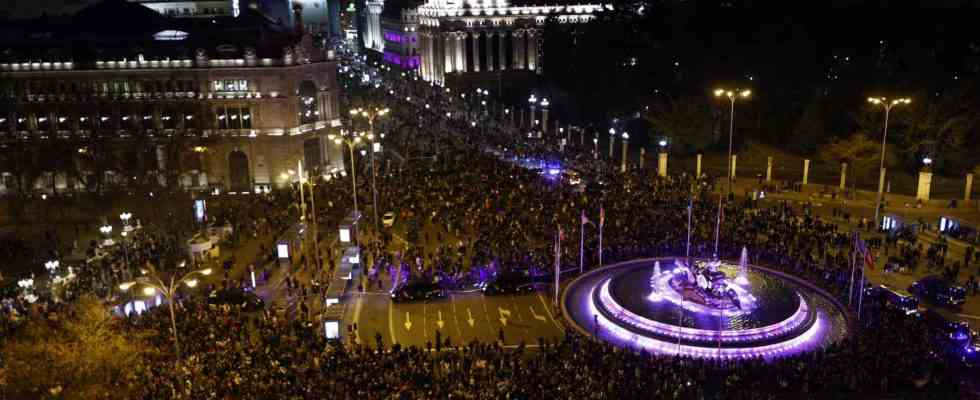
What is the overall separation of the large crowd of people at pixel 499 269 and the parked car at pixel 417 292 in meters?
1.49

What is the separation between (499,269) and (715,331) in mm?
11255

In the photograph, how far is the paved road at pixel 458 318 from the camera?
31.1 m

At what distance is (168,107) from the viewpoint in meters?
60.4

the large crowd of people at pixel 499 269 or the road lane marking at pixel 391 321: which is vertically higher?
the large crowd of people at pixel 499 269

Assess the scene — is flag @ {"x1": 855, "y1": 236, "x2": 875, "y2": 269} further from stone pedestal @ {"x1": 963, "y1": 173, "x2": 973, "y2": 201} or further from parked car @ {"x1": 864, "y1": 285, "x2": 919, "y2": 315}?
stone pedestal @ {"x1": 963, "y1": 173, "x2": 973, "y2": 201}

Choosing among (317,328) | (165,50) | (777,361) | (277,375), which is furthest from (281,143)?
(777,361)

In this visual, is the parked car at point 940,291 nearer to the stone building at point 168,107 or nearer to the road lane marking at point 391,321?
the road lane marking at point 391,321

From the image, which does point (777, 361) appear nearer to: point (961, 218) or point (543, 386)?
point (543, 386)

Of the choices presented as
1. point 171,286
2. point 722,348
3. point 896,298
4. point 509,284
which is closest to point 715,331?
point 722,348

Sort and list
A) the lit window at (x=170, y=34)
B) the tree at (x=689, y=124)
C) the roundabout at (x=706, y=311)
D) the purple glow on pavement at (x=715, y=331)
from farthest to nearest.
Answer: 1. the tree at (x=689, y=124)
2. the lit window at (x=170, y=34)
3. the purple glow on pavement at (x=715, y=331)
4. the roundabout at (x=706, y=311)

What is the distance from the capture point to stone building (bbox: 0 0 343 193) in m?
59.1

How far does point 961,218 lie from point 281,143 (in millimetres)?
46856

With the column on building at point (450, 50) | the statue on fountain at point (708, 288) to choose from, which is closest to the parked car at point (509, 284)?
the statue on fountain at point (708, 288)

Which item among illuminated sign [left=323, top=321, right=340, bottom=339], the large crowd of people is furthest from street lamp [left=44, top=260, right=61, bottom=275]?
illuminated sign [left=323, top=321, right=340, bottom=339]
